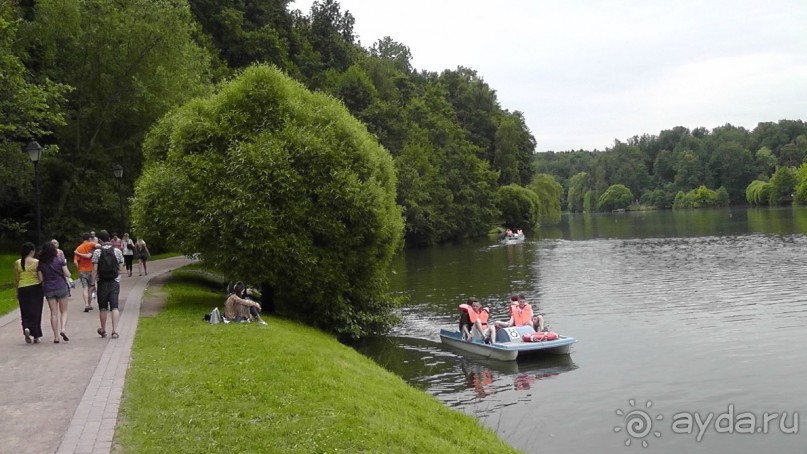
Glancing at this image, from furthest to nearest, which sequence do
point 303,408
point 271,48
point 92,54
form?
point 271,48 → point 92,54 → point 303,408

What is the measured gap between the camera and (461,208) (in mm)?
87312

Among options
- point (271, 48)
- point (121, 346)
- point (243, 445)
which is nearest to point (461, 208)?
point (271, 48)

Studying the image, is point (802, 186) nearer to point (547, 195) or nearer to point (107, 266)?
point (547, 195)

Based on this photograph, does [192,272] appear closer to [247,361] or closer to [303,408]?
[247,361]

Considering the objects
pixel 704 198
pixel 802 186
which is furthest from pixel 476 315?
pixel 704 198

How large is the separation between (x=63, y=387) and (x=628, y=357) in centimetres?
1603

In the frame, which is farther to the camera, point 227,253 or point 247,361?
point 227,253

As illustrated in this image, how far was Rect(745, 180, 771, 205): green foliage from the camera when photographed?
160625 mm

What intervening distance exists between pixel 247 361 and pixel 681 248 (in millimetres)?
53126

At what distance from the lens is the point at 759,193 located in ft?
528

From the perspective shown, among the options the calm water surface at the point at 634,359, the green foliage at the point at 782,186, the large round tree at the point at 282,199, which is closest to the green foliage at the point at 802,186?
the green foliage at the point at 782,186

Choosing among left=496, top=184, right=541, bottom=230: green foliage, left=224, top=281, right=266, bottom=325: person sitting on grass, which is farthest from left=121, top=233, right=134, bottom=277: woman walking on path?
left=496, top=184, right=541, bottom=230: green foliage

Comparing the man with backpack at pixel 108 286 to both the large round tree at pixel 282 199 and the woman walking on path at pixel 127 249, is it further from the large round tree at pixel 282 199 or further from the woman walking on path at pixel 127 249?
the woman walking on path at pixel 127 249

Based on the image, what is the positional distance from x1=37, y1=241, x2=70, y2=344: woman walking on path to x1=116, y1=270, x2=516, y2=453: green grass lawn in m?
1.78
